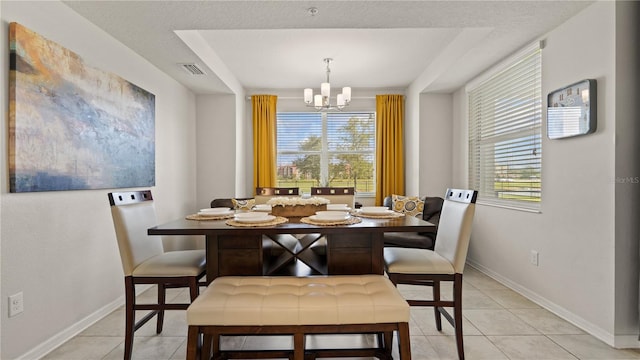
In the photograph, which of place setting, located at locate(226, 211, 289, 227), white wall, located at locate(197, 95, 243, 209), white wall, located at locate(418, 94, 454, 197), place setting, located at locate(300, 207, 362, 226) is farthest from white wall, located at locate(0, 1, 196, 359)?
white wall, located at locate(418, 94, 454, 197)

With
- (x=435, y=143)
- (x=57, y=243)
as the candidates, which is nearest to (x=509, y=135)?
(x=435, y=143)

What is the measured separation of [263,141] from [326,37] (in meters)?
2.12

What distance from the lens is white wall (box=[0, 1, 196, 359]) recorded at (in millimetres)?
1783

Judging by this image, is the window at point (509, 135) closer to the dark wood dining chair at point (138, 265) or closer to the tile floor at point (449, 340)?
the tile floor at point (449, 340)

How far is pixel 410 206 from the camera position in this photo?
4.11 meters

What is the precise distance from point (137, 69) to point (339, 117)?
2.92 m

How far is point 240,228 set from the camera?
5.31ft

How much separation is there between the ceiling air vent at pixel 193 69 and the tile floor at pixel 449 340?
91.2 inches

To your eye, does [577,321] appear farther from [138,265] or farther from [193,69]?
[193,69]

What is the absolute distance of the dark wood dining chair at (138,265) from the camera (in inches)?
73.1

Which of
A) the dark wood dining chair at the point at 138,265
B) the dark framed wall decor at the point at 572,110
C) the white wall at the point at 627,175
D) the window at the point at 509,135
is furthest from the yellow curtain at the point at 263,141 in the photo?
the white wall at the point at 627,175

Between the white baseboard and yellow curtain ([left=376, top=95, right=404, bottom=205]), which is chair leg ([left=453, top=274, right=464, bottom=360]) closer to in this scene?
the white baseboard

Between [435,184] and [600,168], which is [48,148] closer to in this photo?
[600,168]

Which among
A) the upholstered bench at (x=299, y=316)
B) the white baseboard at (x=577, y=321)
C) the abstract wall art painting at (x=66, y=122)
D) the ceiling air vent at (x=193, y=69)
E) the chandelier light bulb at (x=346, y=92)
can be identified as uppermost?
the ceiling air vent at (x=193, y=69)
